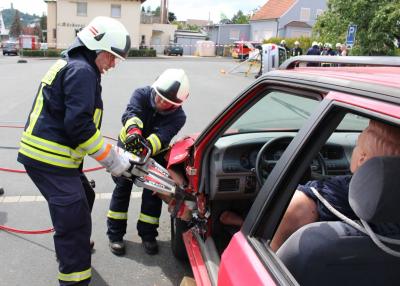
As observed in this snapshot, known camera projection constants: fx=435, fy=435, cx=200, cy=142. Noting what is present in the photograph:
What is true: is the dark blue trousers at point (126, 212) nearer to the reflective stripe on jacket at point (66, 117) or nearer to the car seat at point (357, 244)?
the reflective stripe on jacket at point (66, 117)

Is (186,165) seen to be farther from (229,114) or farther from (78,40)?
(78,40)

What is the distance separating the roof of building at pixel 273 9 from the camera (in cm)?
5209

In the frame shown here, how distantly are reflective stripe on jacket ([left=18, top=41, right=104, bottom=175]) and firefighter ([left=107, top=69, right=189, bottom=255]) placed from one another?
2.20 feet

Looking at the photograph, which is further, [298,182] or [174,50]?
[174,50]

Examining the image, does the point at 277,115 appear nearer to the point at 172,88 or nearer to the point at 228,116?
the point at 172,88

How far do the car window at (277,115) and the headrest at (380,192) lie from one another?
6.34 feet

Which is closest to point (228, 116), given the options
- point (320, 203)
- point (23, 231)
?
point (320, 203)

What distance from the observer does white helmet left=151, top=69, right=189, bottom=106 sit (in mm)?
3303

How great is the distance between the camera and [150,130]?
3.61 m

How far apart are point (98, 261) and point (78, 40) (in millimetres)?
1719

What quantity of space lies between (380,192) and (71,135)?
1796mm

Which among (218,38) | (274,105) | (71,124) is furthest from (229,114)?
(218,38)

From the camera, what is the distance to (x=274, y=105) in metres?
3.95

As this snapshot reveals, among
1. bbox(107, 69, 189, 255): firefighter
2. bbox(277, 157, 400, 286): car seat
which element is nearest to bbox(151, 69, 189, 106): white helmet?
bbox(107, 69, 189, 255): firefighter
